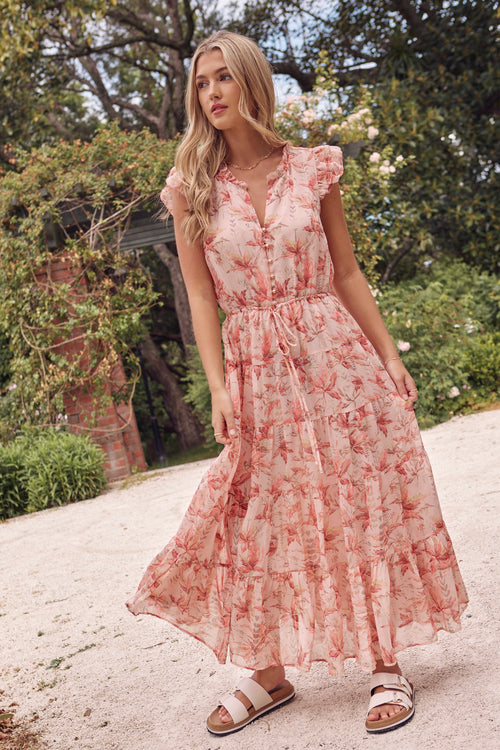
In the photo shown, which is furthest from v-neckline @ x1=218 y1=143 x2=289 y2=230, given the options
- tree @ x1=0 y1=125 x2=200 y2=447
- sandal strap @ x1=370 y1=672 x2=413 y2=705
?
tree @ x1=0 y1=125 x2=200 y2=447

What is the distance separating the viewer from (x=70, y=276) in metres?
7.46

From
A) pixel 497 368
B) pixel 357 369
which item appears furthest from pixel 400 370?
pixel 497 368

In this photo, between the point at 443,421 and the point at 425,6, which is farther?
the point at 425,6

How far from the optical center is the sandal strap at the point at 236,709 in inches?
77.8

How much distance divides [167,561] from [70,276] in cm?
599

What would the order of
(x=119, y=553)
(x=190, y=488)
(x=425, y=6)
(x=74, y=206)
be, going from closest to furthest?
(x=119, y=553)
(x=190, y=488)
(x=74, y=206)
(x=425, y=6)

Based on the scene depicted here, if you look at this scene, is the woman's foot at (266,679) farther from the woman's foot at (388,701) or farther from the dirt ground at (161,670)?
the woman's foot at (388,701)

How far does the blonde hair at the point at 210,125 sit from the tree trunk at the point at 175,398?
34.1 feet

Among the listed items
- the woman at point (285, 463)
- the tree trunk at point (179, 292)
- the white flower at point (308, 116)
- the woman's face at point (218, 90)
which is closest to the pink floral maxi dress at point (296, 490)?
Result: the woman at point (285, 463)

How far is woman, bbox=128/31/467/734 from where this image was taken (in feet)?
6.14

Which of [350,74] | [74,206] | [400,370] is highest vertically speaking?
[350,74]

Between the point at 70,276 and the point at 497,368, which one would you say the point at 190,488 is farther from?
the point at 497,368

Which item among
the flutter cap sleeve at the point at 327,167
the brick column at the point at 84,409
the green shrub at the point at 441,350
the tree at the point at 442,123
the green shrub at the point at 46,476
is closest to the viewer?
the flutter cap sleeve at the point at 327,167

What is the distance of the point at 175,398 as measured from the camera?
40.9ft
